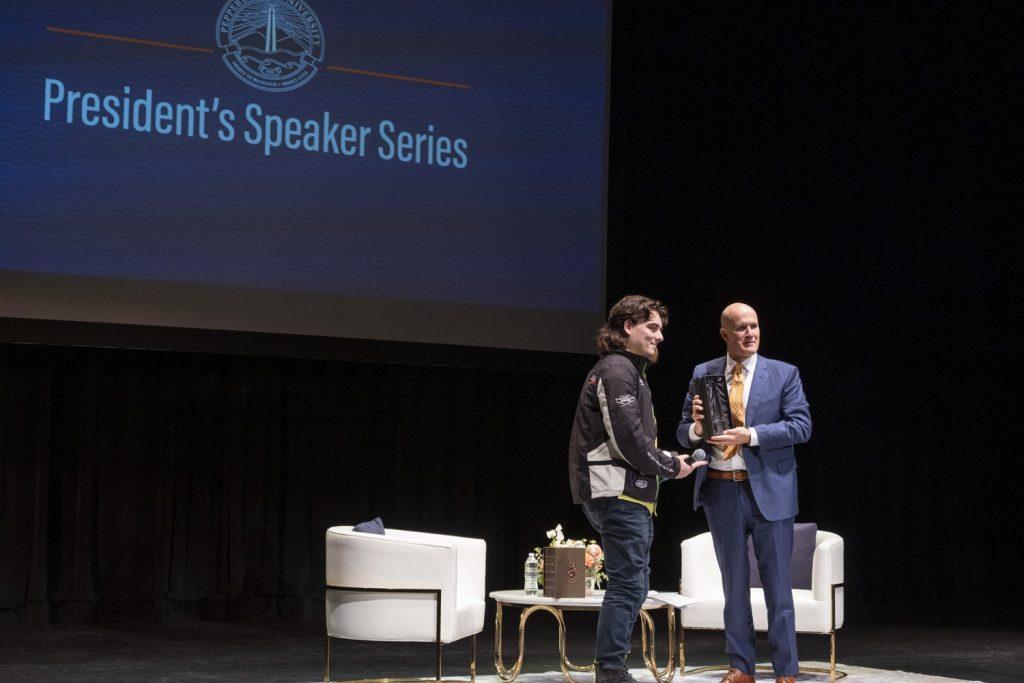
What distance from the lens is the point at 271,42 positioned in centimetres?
650

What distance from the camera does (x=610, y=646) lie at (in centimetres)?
404

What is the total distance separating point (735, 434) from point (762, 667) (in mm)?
1325

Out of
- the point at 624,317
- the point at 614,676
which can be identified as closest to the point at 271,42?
the point at 624,317

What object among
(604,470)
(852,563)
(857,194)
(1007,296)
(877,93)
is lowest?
(852,563)

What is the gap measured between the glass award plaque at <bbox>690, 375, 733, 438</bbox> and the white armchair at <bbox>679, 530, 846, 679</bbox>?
89 centimetres

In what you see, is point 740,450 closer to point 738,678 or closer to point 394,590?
point 738,678

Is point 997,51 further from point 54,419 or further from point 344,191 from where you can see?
point 54,419

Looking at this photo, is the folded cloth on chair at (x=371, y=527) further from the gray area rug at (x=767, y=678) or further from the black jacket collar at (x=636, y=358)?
the black jacket collar at (x=636, y=358)

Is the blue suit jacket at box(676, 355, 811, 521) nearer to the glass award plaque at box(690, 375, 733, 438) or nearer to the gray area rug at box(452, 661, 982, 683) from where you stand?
the glass award plaque at box(690, 375, 733, 438)

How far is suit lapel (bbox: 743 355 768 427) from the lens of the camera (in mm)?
4457

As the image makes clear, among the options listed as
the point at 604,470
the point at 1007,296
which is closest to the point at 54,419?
the point at 604,470

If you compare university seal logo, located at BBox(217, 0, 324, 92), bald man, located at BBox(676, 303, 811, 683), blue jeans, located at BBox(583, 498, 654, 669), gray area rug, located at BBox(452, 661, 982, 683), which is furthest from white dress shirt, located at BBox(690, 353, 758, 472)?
university seal logo, located at BBox(217, 0, 324, 92)

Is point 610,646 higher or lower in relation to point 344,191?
lower

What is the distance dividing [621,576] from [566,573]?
581 mm
